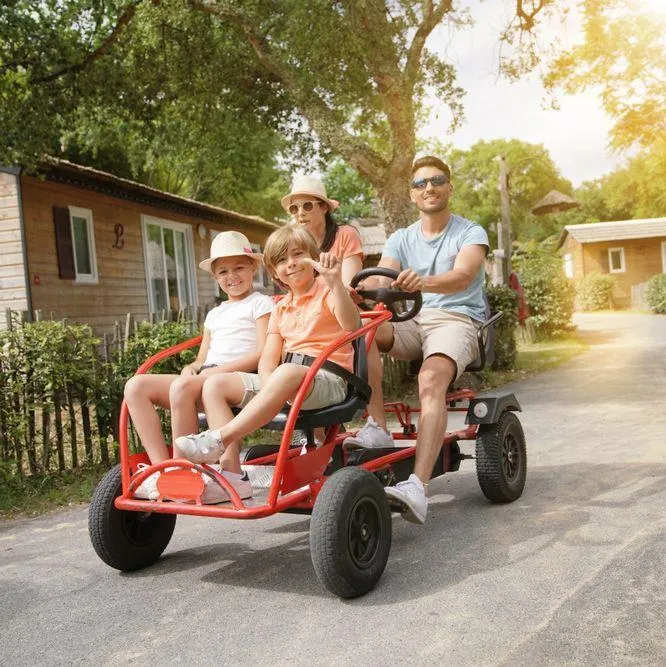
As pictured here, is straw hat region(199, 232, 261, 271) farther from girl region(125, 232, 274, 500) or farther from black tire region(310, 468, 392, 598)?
black tire region(310, 468, 392, 598)

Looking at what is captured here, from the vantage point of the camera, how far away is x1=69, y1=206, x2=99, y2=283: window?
13.2m

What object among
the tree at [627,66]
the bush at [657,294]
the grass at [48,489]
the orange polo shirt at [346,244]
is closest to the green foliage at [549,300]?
the tree at [627,66]

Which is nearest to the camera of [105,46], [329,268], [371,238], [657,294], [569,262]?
[329,268]

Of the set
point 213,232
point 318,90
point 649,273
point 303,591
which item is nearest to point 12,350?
point 303,591

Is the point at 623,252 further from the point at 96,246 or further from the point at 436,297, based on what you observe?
the point at 436,297

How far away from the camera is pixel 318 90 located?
1144 centimetres

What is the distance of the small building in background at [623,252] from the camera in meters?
36.6

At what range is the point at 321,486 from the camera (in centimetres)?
350

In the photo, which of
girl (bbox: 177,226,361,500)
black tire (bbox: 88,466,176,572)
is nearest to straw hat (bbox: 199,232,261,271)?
girl (bbox: 177,226,361,500)

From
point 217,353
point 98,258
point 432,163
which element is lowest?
point 217,353

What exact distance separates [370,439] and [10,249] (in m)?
9.20

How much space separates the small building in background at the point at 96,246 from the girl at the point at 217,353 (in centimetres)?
512

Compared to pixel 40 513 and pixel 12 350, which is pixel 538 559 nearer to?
pixel 40 513

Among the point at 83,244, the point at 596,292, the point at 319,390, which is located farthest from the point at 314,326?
the point at 596,292
